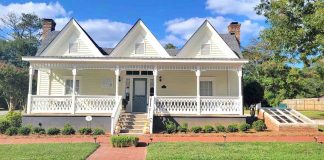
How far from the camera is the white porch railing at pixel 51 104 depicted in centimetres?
1902

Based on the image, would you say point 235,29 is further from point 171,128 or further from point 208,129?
point 171,128

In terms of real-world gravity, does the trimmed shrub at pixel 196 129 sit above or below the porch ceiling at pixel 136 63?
below

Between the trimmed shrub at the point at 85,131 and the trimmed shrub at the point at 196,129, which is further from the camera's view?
the trimmed shrub at the point at 196,129

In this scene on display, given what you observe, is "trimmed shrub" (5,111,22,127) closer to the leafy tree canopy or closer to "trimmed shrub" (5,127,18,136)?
"trimmed shrub" (5,127,18,136)

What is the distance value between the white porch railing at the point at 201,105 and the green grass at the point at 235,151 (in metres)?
5.83

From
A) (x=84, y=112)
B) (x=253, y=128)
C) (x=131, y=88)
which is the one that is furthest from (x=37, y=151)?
(x=253, y=128)

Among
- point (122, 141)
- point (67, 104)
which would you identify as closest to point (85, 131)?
point (67, 104)

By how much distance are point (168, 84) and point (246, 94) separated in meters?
6.21

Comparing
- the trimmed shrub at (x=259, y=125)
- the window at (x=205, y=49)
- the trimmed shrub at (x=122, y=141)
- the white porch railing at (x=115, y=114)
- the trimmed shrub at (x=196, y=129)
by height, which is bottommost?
the trimmed shrub at (x=122, y=141)

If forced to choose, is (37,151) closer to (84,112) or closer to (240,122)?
(84,112)

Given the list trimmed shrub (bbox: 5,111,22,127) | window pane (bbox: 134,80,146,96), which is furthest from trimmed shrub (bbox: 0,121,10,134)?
window pane (bbox: 134,80,146,96)

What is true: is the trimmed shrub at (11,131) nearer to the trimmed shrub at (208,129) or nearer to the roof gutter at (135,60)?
the roof gutter at (135,60)

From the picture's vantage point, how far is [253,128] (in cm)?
1861

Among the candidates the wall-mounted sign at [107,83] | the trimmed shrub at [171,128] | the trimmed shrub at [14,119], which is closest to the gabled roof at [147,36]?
the wall-mounted sign at [107,83]
